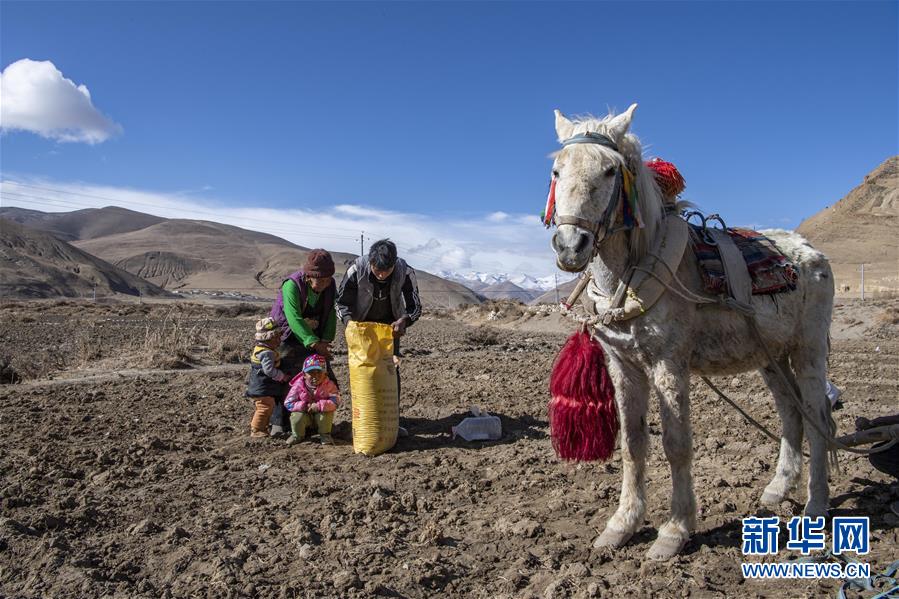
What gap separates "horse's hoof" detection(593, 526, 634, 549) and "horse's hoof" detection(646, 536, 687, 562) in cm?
18

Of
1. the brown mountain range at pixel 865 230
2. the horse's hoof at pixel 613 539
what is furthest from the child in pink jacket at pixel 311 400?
the brown mountain range at pixel 865 230

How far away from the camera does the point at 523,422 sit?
269 inches

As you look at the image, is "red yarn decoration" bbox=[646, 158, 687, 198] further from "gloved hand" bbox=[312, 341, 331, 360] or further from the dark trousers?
the dark trousers

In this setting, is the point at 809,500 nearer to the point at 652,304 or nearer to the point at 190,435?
the point at 652,304

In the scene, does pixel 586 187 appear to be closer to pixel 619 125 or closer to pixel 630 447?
pixel 619 125

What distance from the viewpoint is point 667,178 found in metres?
3.70

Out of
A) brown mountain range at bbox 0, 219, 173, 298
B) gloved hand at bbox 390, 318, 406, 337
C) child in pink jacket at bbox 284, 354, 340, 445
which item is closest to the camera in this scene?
gloved hand at bbox 390, 318, 406, 337

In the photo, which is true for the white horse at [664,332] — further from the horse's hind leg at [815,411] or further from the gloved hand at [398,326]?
the gloved hand at [398,326]

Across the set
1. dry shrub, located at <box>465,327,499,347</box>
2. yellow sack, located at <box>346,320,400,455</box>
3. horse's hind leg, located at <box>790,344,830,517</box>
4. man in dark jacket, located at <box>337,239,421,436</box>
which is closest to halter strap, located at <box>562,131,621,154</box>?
horse's hind leg, located at <box>790,344,830,517</box>

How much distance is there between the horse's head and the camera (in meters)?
2.86

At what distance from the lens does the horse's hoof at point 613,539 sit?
3547 millimetres

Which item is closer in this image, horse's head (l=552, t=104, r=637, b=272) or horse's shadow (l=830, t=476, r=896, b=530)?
horse's head (l=552, t=104, r=637, b=272)

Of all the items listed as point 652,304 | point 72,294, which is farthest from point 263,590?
point 72,294

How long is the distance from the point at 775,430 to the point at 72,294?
224ft
